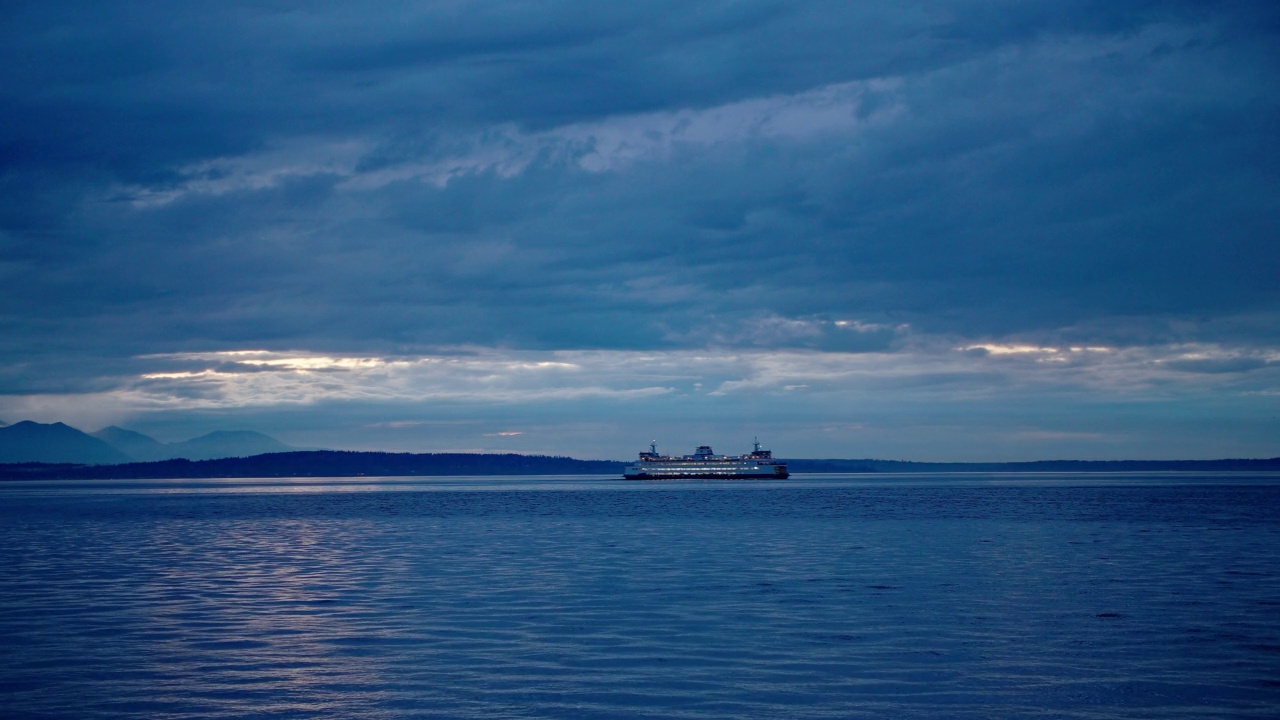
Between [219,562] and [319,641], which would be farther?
[219,562]

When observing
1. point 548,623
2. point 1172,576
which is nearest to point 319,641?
point 548,623

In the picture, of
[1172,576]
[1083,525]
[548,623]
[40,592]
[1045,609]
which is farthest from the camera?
[1083,525]

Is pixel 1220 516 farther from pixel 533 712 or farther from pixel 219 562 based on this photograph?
pixel 533 712

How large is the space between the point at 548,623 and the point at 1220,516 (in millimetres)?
69165

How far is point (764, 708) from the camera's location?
17.8 metres

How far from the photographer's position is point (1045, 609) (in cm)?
2902

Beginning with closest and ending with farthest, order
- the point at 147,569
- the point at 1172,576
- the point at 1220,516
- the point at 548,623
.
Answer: the point at 548,623 < the point at 1172,576 < the point at 147,569 < the point at 1220,516

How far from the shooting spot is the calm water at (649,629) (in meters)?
18.6

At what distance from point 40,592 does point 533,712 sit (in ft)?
81.0

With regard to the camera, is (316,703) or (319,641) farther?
(319,641)

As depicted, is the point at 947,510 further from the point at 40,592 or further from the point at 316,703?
the point at 316,703

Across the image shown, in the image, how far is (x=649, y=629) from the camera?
25.8 m

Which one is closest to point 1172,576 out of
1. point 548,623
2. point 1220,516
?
point 548,623

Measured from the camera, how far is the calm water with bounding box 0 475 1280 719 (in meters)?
18.6
